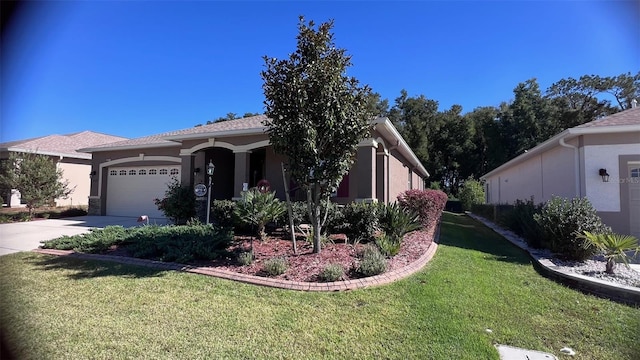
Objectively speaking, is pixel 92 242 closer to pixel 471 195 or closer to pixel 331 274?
pixel 331 274

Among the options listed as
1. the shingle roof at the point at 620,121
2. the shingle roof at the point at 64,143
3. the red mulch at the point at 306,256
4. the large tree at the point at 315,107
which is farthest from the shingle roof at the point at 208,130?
the shingle roof at the point at 620,121

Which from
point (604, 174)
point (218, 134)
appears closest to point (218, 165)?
point (218, 134)

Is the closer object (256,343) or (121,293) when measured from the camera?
(256,343)

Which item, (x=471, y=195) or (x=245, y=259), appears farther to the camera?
(x=471, y=195)

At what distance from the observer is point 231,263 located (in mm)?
6910

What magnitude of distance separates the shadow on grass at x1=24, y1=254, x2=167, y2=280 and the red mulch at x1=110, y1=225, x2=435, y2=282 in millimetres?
783

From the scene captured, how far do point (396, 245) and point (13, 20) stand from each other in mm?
6881

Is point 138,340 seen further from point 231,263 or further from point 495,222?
point 495,222

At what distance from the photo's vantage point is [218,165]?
16.2 m

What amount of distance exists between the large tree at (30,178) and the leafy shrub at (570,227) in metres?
19.7

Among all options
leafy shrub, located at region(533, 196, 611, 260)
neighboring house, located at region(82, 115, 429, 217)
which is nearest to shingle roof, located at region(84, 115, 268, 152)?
neighboring house, located at region(82, 115, 429, 217)

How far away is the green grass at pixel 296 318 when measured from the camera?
140 inches

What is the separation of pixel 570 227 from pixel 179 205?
471 inches

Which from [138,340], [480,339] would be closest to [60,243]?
[138,340]
